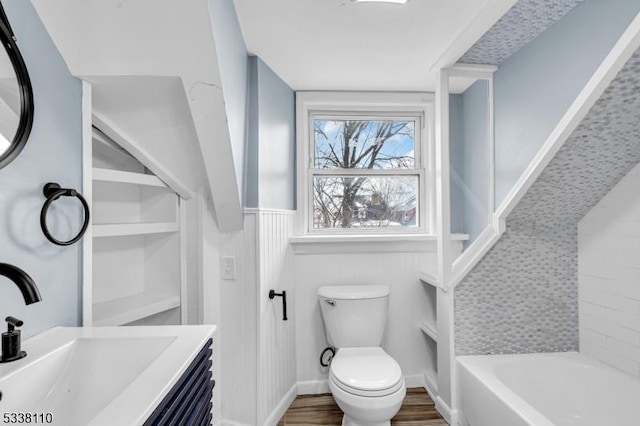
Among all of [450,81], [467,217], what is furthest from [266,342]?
[450,81]

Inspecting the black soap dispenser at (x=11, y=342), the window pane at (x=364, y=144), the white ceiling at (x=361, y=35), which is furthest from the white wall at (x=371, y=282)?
the black soap dispenser at (x=11, y=342)

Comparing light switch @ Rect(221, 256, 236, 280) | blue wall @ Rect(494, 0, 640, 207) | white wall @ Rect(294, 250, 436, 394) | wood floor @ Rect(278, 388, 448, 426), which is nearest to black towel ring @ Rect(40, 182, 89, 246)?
light switch @ Rect(221, 256, 236, 280)

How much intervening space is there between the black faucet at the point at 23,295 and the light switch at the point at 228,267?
105cm

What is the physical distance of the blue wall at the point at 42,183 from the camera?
924 mm

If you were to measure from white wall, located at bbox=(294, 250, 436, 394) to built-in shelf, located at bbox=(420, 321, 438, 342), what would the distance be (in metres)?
0.05

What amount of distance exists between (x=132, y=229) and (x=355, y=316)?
1336mm

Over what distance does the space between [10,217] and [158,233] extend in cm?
90

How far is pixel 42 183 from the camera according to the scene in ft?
3.37

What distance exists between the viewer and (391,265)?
2426 mm

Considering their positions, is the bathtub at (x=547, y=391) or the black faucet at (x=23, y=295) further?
the bathtub at (x=547, y=391)

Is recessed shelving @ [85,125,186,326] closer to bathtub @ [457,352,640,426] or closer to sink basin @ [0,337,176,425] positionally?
sink basin @ [0,337,176,425]

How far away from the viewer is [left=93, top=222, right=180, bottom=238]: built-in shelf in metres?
1.40

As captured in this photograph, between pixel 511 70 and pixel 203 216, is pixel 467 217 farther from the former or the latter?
pixel 203 216

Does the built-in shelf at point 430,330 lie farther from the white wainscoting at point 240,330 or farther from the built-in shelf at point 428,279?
the white wainscoting at point 240,330
